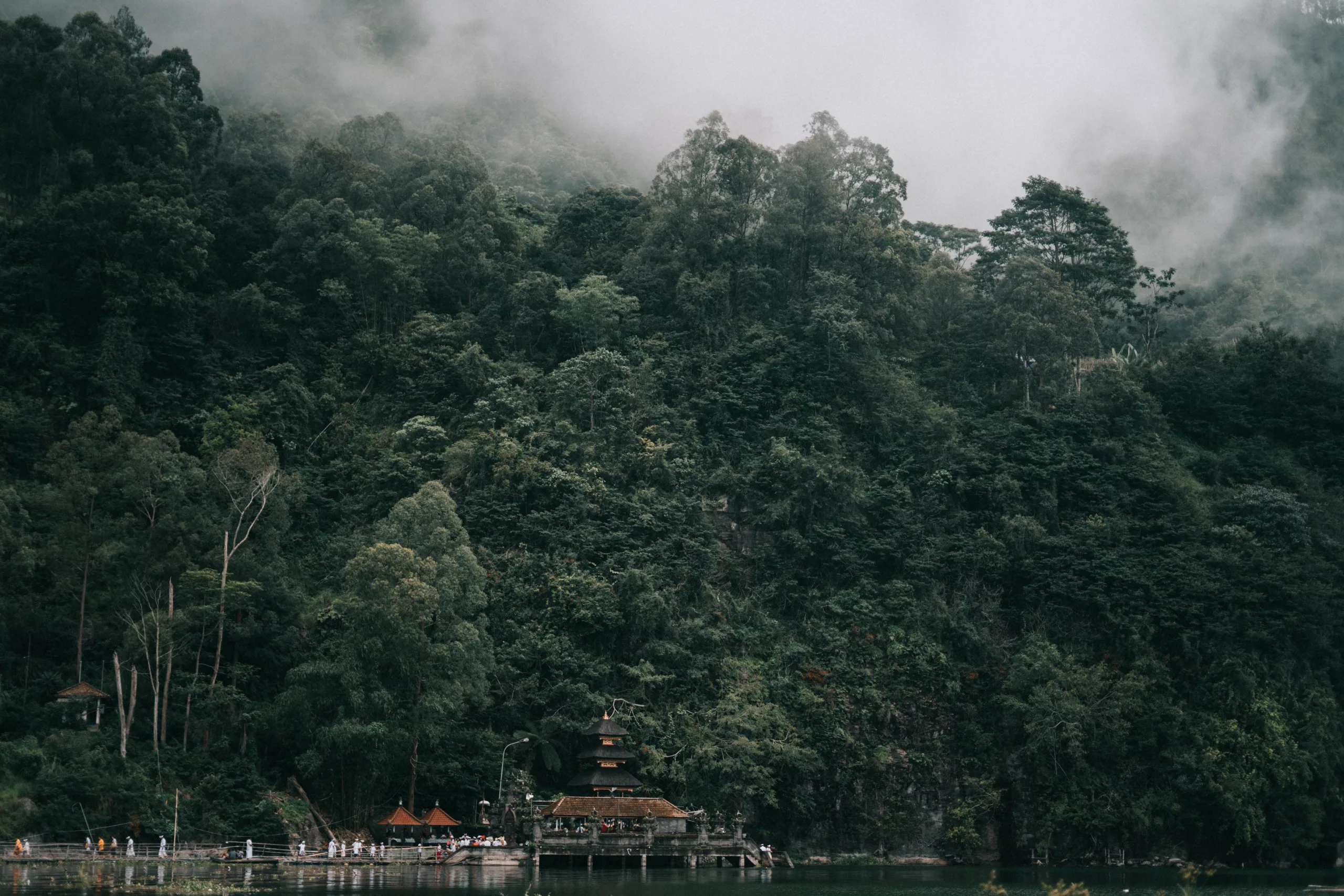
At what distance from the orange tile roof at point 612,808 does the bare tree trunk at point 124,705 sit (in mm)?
14859

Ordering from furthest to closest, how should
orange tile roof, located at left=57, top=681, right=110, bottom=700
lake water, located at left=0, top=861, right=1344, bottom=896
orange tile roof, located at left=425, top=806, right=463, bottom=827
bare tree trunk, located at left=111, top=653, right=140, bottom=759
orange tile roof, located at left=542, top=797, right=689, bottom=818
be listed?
orange tile roof, located at left=542, top=797, right=689, bottom=818 < orange tile roof, located at left=425, top=806, right=463, bottom=827 < orange tile roof, located at left=57, top=681, right=110, bottom=700 < bare tree trunk, located at left=111, top=653, right=140, bottom=759 < lake water, located at left=0, top=861, right=1344, bottom=896

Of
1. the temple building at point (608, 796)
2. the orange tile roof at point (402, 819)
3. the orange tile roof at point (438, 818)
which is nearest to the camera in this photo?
the orange tile roof at point (402, 819)

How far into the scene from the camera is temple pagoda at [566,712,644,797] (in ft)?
170

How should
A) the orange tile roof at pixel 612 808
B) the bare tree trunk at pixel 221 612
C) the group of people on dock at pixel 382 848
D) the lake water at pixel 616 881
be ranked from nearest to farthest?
the lake water at pixel 616 881 < the group of people on dock at pixel 382 848 < the orange tile roof at pixel 612 808 < the bare tree trunk at pixel 221 612

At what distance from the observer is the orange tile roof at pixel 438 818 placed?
5025 cm

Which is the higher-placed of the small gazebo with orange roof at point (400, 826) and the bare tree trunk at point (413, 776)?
the bare tree trunk at point (413, 776)

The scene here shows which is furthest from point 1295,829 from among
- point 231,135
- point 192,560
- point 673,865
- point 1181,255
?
point 231,135

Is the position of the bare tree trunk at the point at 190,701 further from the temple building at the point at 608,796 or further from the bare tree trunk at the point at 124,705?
the temple building at the point at 608,796

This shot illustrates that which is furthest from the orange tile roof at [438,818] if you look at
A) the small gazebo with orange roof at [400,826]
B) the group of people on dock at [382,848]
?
the group of people on dock at [382,848]

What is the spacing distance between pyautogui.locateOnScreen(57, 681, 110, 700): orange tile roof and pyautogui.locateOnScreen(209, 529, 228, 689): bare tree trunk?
3802 mm

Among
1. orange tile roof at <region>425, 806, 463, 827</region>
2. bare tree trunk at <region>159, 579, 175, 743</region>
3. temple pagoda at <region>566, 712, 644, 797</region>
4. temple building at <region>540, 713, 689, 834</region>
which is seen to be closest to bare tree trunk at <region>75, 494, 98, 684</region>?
bare tree trunk at <region>159, 579, 175, 743</region>

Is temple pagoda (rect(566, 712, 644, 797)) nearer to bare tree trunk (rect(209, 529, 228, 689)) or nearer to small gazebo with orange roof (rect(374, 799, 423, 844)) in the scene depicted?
small gazebo with orange roof (rect(374, 799, 423, 844))

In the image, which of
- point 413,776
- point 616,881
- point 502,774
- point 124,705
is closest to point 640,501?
point 502,774

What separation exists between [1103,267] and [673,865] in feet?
143
